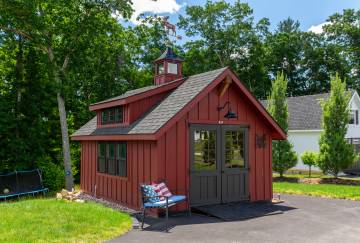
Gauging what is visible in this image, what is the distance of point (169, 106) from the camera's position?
11.6 m

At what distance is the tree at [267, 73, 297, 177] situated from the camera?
872 inches

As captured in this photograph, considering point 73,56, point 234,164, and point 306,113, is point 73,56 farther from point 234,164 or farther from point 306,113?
point 306,113

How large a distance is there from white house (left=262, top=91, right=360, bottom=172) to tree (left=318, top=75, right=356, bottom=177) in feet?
21.3

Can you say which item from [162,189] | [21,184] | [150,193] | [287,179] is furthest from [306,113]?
[150,193]

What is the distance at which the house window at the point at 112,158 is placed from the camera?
12182 millimetres

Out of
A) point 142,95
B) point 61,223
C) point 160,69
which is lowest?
point 61,223

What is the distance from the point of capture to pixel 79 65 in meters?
21.2

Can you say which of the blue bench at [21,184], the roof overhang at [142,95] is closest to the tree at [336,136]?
the roof overhang at [142,95]

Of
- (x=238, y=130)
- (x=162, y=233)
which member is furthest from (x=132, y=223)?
(x=238, y=130)

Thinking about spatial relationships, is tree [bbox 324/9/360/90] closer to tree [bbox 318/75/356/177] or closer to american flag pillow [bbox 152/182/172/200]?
tree [bbox 318/75/356/177]

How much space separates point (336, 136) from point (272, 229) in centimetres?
1350

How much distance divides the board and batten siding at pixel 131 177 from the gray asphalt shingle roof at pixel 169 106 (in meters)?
0.45

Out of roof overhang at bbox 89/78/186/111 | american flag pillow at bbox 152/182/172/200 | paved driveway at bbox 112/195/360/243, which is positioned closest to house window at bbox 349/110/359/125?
paved driveway at bbox 112/195/360/243

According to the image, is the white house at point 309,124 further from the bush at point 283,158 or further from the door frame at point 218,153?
the door frame at point 218,153
